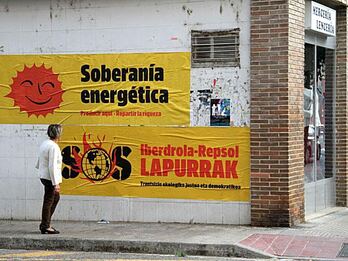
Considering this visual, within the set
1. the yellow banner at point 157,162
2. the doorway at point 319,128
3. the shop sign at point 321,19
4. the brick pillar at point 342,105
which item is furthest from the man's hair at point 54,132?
the brick pillar at point 342,105

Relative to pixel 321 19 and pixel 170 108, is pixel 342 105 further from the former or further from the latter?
pixel 170 108

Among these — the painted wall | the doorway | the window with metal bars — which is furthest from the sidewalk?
the window with metal bars

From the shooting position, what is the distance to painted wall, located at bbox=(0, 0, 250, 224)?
40.5 feet

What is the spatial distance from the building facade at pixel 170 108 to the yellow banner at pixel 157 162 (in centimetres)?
2

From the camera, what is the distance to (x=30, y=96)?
13.4 metres

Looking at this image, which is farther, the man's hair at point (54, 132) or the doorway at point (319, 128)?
the doorway at point (319, 128)

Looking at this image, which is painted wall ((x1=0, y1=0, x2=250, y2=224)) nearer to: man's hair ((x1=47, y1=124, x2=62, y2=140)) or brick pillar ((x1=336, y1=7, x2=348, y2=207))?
man's hair ((x1=47, y1=124, x2=62, y2=140))

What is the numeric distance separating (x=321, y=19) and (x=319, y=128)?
222 centimetres

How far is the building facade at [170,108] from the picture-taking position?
478 inches

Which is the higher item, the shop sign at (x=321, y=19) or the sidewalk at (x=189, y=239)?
the shop sign at (x=321, y=19)

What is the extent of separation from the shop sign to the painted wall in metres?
1.48

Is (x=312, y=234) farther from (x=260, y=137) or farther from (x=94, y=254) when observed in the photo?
(x=94, y=254)

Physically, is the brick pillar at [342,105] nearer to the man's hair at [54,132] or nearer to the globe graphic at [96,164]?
the globe graphic at [96,164]

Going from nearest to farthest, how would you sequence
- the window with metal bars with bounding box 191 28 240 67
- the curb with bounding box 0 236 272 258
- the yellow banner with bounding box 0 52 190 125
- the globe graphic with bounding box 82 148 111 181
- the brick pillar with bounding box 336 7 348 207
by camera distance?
1. the curb with bounding box 0 236 272 258
2. the window with metal bars with bounding box 191 28 240 67
3. the yellow banner with bounding box 0 52 190 125
4. the globe graphic with bounding box 82 148 111 181
5. the brick pillar with bounding box 336 7 348 207
